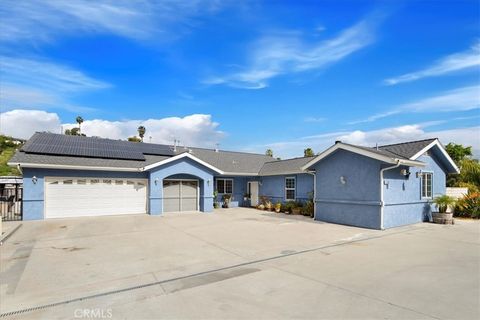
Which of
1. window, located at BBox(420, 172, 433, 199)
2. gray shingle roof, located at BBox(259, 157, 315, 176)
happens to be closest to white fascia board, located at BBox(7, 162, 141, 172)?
gray shingle roof, located at BBox(259, 157, 315, 176)

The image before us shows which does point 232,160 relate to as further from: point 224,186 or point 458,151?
point 458,151

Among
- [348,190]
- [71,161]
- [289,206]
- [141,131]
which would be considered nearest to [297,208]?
[289,206]

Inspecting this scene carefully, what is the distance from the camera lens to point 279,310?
4.61m

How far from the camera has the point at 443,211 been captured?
47.7 feet

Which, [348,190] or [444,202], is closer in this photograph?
[348,190]

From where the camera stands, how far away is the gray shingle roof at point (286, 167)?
2025 centimetres

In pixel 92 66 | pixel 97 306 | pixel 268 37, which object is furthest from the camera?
pixel 92 66

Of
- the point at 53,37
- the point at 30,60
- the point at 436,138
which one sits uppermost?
the point at 53,37

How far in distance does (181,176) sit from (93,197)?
546 centimetres

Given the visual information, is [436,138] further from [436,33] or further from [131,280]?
[131,280]

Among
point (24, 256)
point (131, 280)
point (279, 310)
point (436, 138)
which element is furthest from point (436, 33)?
point (24, 256)

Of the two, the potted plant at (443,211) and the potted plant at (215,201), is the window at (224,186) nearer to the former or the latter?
the potted plant at (215,201)

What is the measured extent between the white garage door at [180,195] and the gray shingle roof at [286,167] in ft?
20.4

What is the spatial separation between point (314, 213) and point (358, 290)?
10.7 meters
